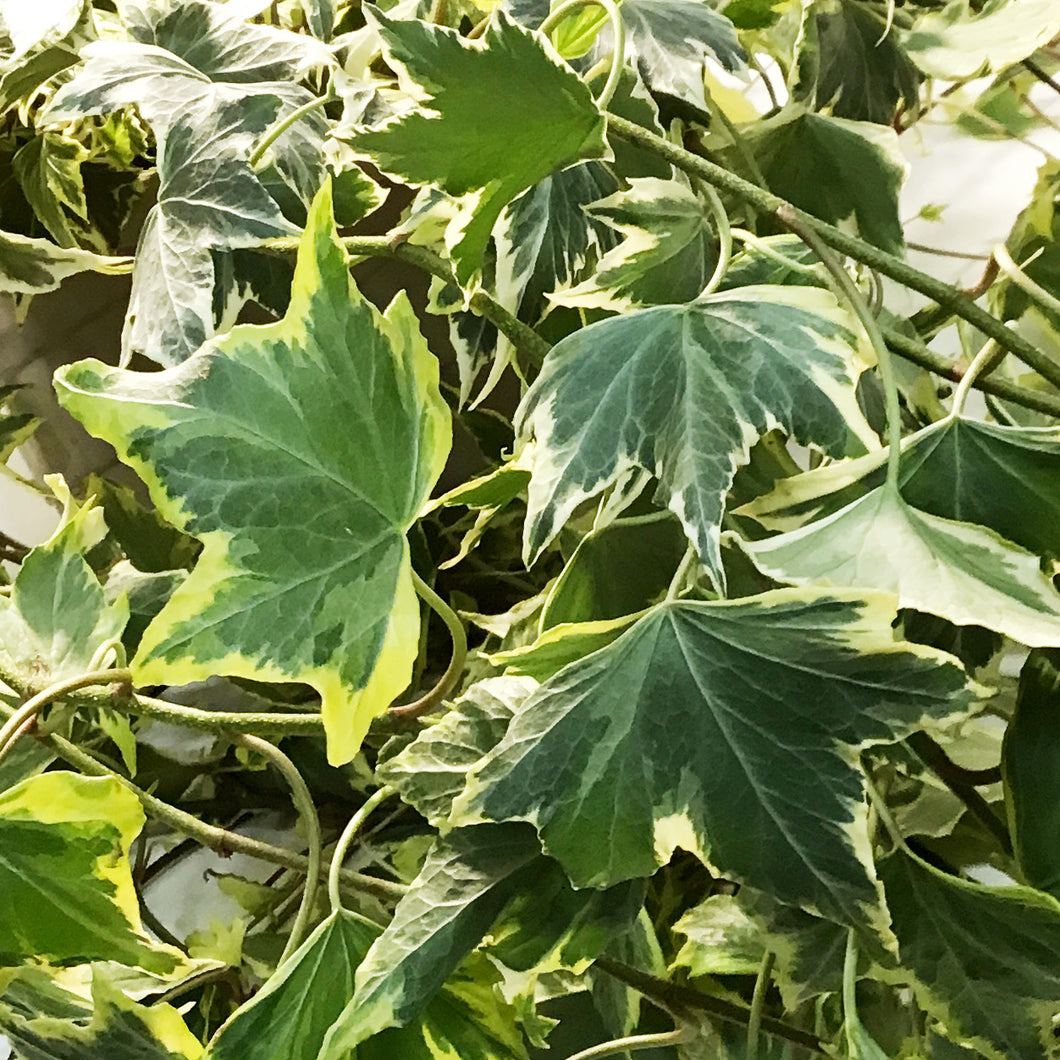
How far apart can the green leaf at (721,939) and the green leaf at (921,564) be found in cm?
17

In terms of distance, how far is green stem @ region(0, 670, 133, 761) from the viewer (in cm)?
Result: 30

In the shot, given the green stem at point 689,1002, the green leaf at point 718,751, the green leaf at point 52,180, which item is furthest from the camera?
the green leaf at point 52,180

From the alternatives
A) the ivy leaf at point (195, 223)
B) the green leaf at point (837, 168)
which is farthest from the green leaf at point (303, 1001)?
the green leaf at point (837, 168)

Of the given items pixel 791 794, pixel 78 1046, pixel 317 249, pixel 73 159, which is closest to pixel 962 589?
pixel 791 794

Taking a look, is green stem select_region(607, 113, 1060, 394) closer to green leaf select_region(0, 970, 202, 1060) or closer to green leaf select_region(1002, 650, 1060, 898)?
green leaf select_region(1002, 650, 1060, 898)

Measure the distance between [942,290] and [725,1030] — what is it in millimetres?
290

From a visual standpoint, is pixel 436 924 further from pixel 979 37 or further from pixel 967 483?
pixel 979 37

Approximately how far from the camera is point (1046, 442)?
0.98 ft

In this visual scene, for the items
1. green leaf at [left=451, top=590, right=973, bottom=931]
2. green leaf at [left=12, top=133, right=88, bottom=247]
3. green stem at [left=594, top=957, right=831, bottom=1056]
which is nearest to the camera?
green leaf at [left=451, top=590, right=973, bottom=931]

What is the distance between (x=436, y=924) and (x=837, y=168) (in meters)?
0.36

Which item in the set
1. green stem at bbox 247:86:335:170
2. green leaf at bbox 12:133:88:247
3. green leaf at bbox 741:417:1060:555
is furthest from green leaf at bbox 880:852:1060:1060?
green leaf at bbox 12:133:88:247

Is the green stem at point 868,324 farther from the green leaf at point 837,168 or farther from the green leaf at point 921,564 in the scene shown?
the green leaf at point 837,168

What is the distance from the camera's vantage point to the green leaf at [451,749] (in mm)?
298

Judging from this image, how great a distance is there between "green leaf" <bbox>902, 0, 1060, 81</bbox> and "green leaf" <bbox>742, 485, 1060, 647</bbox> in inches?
8.5
